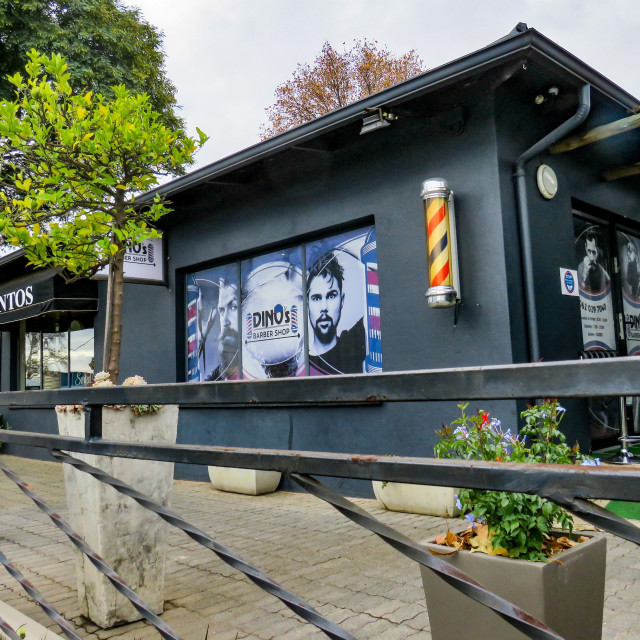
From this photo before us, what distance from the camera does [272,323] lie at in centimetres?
680

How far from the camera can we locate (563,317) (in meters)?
5.37

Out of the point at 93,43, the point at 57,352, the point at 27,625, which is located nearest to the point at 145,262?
the point at 57,352

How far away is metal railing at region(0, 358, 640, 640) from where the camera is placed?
28.7 inches

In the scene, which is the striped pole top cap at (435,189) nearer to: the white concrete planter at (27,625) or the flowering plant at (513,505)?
the flowering plant at (513,505)

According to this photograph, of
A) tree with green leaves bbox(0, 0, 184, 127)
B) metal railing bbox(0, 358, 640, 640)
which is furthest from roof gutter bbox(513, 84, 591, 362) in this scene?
tree with green leaves bbox(0, 0, 184, 127)

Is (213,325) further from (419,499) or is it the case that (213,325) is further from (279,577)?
(279,577)

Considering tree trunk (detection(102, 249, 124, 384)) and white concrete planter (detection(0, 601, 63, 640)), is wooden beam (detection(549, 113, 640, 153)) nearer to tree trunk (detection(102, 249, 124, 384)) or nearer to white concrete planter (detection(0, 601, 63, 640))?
tree trunk (detection(102, 249, 124, 384))

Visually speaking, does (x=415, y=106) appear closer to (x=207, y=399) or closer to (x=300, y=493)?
(x=300, y=493)

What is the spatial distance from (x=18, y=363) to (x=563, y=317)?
34.3 ft

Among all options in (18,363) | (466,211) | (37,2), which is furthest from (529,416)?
(37,2)

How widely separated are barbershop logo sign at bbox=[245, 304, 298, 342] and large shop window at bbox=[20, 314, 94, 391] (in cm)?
415

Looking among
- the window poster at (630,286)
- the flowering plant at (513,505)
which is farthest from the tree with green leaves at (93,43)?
the flowering plant at (513,505)

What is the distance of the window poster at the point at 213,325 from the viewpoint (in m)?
7.28

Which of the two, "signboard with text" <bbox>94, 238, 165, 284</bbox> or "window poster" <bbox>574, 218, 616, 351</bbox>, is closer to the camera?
"window poster" <bbox>574, 218, 616, 351</bbox>
